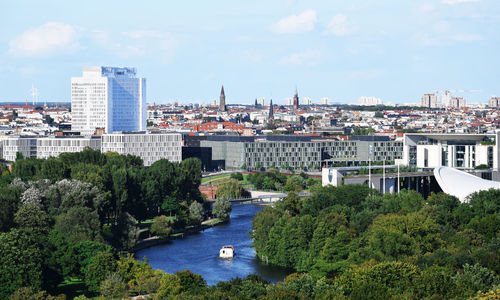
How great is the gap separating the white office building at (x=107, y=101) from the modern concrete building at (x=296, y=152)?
2616 cm

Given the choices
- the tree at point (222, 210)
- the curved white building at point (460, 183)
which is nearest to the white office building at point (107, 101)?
the tree at point (222, 210)

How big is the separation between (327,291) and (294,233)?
15.3 meters

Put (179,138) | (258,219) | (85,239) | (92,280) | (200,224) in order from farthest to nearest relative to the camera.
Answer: (179,138)
(200,224)
(258,219)
(85,239)
(92,280)

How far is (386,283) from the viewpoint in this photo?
1182 inches

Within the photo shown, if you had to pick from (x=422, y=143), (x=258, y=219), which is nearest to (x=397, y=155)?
(x=422, y=143)

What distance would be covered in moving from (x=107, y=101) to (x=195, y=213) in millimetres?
75650

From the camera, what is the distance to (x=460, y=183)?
53844 millimetres

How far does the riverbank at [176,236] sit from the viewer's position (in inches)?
2048

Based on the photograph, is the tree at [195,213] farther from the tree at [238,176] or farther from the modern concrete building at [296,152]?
the modern concrete building at [296,152]

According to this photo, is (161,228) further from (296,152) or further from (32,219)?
(296,152)

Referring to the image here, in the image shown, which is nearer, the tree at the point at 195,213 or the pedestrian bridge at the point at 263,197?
the tree at the point at 195,213

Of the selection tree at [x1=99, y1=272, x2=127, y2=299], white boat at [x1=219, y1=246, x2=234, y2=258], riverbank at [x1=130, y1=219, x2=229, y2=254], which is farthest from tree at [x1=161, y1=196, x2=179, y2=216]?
tree at [x1=99, y1=272, x2=127, y2=299]

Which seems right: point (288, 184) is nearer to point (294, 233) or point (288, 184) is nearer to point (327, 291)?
point (294, 233)

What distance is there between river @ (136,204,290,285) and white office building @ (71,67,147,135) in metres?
75.5
